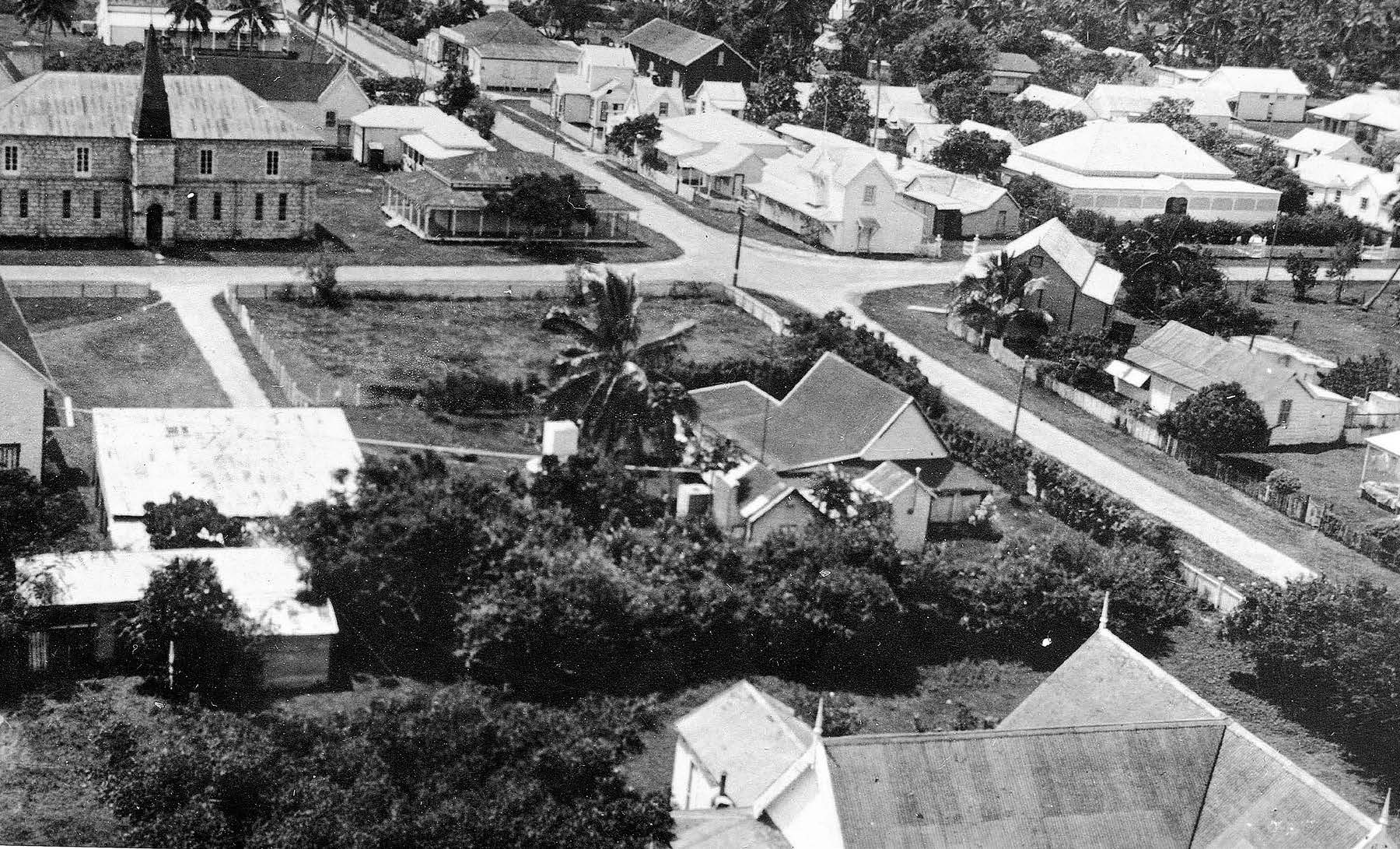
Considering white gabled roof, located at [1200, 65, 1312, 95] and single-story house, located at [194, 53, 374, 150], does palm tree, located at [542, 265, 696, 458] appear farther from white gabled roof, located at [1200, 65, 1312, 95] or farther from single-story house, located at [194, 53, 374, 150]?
white gabled roof, located at [1200, 65, 1312, 95]

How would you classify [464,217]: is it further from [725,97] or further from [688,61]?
[688,61]

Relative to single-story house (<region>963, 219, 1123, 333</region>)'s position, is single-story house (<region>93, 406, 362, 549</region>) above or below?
below

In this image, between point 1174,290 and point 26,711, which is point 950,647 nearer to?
point 26,711

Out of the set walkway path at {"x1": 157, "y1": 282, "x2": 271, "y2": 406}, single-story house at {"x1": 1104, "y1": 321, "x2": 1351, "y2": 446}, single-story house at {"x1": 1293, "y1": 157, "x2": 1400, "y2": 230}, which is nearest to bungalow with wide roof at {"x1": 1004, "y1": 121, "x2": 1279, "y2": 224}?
single-story house at {"x1": 1293, "y1": 157, "x2": 1400, "y2": 230}

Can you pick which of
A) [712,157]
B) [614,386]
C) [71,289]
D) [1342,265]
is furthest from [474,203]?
[1342,265]

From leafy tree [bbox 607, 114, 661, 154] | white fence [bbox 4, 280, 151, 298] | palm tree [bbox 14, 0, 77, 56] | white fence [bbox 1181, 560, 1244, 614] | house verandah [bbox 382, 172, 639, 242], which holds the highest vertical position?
palm tree [bbox 14, 0, 77, 56]

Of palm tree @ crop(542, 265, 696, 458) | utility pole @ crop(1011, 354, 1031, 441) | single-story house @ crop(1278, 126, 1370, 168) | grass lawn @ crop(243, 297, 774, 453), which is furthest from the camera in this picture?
single-story house @ crop(1278, 126, 1370, 168)
